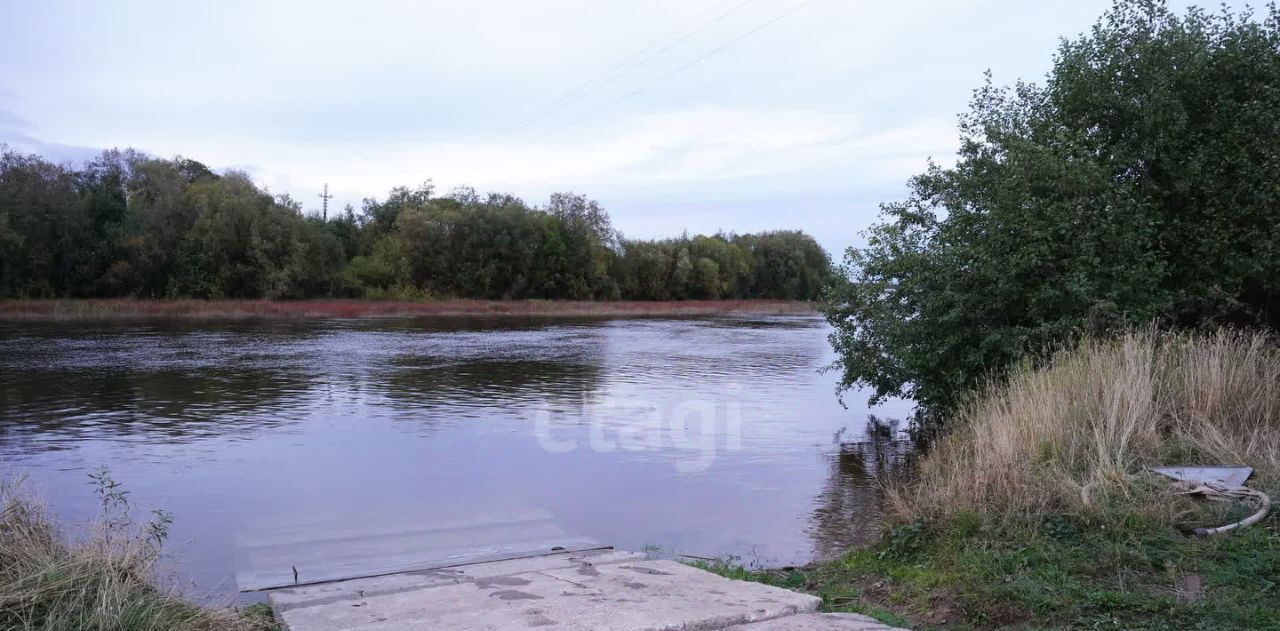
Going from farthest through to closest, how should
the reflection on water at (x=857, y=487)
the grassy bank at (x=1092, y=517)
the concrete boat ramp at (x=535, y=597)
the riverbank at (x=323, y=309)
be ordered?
the riverbank at (x=323, y=309)
the reflection on water at (x=857, y=487)
the grassy bank at (x=1092, y=517)
the concrete boat ramp at (x=535, y=597)

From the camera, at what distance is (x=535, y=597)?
5621 millimetres

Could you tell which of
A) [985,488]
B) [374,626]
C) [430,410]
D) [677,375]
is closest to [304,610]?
[374,626]

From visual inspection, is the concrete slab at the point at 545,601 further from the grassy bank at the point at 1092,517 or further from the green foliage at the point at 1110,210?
the green foliage at the point at 1110,210

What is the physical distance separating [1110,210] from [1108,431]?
5.26 metres

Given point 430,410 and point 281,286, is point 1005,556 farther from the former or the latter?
point 281,286

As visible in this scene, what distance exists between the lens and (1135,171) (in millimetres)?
13766

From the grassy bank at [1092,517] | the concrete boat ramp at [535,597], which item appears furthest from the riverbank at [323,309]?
the concrete boat ramp at [535,597]

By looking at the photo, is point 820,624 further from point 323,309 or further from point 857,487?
point 323,309

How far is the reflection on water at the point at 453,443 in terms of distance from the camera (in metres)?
9.86

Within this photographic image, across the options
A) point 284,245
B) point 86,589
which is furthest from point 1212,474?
point 284,245

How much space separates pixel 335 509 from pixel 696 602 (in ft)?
19.5

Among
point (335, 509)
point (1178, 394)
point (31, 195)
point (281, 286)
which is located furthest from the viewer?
point (281, 286)

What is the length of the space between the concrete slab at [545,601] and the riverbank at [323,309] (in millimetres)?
43721

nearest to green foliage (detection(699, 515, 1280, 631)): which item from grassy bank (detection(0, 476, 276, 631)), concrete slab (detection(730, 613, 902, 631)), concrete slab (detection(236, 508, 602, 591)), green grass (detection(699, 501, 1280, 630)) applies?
green grass (detection(699, 501, 1280, 630))
